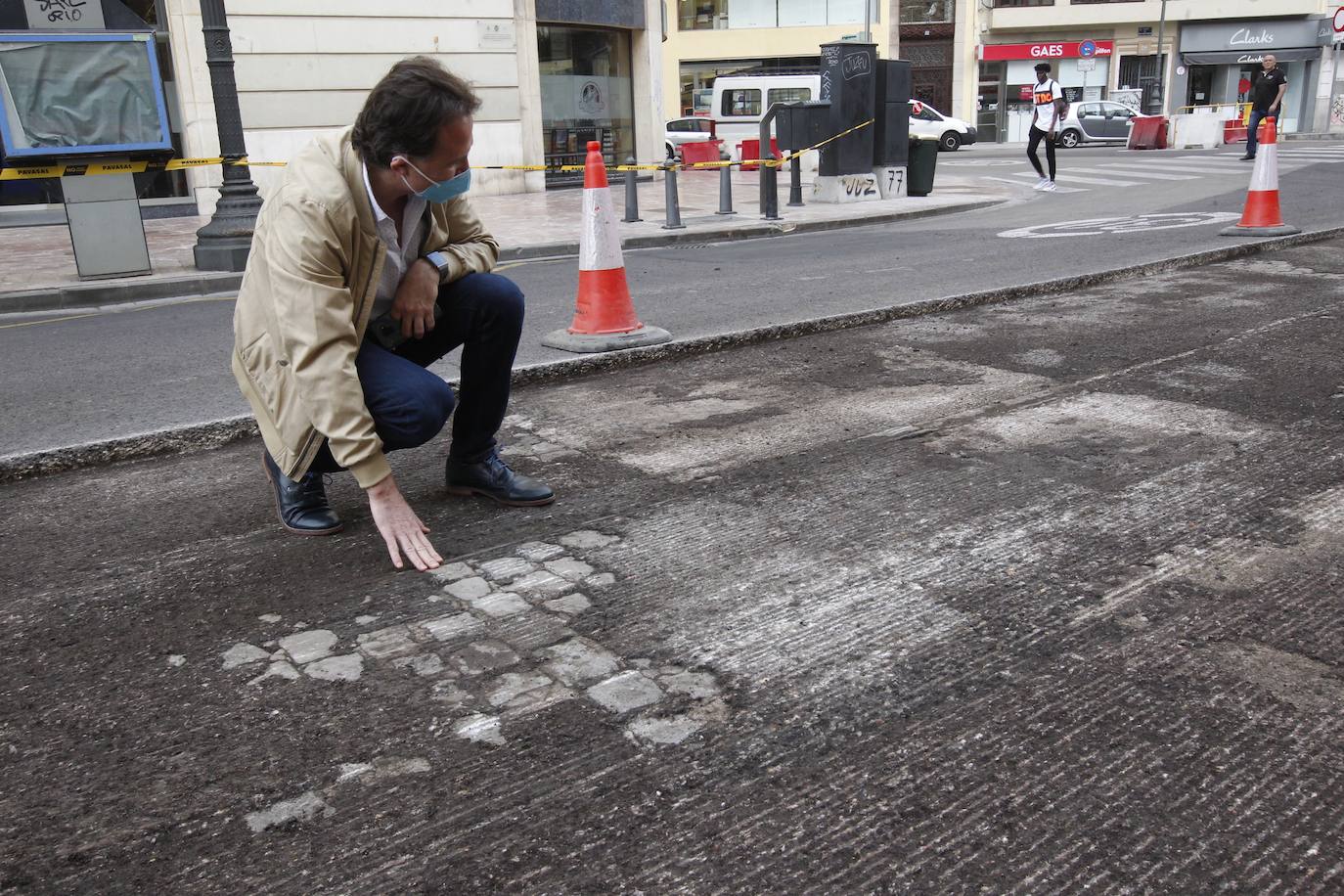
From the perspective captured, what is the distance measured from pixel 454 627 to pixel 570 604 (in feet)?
0.95

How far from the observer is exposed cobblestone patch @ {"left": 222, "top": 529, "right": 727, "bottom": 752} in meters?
2.24

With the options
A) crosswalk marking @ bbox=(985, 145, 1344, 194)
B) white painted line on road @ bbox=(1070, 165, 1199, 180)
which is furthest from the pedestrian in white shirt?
white painted line on road @ bbox=(1070, 165, 1199, 180)

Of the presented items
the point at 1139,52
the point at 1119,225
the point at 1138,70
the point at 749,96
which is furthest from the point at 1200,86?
the point at 1119,225

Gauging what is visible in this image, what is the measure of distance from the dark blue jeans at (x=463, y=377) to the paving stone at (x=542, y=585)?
20.6 inches

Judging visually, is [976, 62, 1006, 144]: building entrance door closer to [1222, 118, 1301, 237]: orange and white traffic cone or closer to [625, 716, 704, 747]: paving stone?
[1222, 118, 1301, 237]: orange and white traffic cone

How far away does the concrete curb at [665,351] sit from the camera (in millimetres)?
4090

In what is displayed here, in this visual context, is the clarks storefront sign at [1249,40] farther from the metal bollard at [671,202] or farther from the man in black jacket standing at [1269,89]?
the metal bollard at [671,202]

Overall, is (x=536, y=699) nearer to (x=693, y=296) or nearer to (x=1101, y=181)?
(x=693, y=296)

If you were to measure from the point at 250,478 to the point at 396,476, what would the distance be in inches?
21.4

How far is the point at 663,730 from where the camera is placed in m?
2.19

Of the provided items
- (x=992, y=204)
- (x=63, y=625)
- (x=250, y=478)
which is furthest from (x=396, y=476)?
(x=992, y=204)

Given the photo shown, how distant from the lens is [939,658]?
2.42m

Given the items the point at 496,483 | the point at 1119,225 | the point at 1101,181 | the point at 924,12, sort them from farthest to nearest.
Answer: the point at 924,12 → the point at 1101,181 → the point at 1119,225 → the point at 496,483

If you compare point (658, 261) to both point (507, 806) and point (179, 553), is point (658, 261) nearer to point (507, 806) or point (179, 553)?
point (179, 553)
